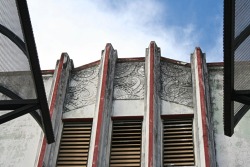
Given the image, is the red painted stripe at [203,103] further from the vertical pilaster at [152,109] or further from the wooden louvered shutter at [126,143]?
the wooden louvered shutter at [126,143]

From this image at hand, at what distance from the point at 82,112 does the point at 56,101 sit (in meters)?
0.78

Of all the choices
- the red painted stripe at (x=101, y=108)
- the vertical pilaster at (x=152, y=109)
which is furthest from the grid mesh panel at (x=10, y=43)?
the vertical pilaster at (x=152, y=109)

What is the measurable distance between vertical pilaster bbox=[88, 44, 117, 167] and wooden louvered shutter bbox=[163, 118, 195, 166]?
1.55 metres

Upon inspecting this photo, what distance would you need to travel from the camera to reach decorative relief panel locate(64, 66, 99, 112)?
12.1 m

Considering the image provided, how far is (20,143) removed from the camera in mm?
11656

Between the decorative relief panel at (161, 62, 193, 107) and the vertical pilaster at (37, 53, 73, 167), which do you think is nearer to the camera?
the vertical pilaster at (37, 53, 73, 167)

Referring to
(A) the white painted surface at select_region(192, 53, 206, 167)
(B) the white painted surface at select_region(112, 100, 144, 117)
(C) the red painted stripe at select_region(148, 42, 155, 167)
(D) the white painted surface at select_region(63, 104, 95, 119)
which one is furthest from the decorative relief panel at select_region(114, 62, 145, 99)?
(A) the white painted surface at select_region(192, 53, 206, 167)

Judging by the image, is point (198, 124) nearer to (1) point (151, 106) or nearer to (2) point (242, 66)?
(1) point (151, 106)

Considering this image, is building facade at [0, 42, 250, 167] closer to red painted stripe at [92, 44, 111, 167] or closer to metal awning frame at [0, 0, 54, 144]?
red painted stripe at [92, 44, 111, 167]

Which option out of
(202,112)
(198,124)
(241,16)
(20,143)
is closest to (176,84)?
(202,112)

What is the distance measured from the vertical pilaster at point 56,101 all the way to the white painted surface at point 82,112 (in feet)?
0.82

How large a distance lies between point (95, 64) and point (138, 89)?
1710 mm

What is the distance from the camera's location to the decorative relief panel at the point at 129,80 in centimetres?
1196

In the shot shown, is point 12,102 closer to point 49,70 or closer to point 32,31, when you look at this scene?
point 32,31
